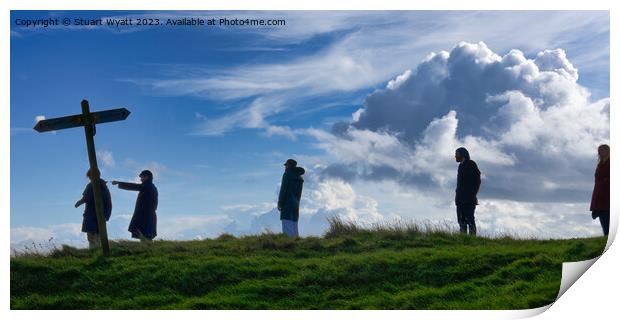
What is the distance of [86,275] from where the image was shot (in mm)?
17500

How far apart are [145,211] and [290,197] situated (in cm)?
360

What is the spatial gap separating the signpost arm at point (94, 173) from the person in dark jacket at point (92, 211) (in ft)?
3.18

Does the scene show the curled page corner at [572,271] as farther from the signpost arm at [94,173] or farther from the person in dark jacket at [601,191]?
the signpost arm at [94,173]

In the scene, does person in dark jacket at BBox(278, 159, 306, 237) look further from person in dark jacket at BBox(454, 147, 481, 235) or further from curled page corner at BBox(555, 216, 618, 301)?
curled page corner at BBox(555, 216, 618, 301)

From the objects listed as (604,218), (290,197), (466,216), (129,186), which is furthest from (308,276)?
(604,218)

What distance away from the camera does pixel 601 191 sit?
18.0 m

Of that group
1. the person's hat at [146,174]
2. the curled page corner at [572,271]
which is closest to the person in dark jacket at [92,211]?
the person's hat at [146,174]

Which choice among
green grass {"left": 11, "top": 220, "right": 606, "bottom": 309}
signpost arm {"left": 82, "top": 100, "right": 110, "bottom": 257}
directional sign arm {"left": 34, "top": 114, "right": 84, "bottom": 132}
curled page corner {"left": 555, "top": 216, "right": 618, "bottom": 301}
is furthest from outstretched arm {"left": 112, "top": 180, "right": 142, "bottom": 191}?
curled page corner {"left": 555, "top": 216, "right": 618, "bottom": 301}

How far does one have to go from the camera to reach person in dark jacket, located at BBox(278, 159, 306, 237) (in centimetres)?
1967

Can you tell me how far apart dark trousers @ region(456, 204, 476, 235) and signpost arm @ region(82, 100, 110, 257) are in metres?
8.32

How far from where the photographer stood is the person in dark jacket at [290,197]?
19.7 metres

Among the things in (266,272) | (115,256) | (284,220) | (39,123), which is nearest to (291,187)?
(284,220)

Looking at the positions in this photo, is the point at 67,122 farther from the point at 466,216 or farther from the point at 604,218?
the point at 604,218

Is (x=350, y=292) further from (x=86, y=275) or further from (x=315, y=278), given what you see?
(x=86, y=275)
